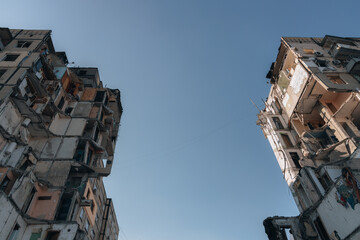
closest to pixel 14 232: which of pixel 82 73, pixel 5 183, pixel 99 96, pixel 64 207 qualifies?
pixel 5 183

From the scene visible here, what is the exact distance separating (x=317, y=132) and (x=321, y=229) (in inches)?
613

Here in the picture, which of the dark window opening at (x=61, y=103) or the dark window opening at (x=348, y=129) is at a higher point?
the dark window opening at (x=61, y=103)

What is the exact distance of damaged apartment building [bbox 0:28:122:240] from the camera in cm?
2091

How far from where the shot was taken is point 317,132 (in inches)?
1419

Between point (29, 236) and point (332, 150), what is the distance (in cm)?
3678

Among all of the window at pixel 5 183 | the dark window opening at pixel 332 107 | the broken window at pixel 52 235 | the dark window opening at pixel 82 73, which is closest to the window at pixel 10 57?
the dark window opening at pixel 82 73

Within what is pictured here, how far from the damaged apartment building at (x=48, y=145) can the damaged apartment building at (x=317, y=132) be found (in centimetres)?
2303

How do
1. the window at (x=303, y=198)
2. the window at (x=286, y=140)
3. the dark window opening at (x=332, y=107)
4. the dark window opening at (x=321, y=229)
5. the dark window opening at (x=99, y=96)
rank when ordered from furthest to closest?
the window at (x=286, y=140), the dark window opening at (x=99, y=96), the dark window opening at (x=332, y=107), the window at (x=303, y=198), the dark window opening at (x=321, y=229)

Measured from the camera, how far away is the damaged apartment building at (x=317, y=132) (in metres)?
23.4

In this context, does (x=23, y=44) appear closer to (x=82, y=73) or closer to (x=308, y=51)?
(x=82, y=73)

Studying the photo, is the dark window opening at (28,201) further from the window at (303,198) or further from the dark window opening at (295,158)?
the dark window opening at (295,158)

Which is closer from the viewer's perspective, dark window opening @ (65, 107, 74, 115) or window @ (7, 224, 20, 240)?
window @ (7, 224, 20, 240)

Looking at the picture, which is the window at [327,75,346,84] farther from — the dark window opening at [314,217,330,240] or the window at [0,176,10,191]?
the window at [0,176,10,191]

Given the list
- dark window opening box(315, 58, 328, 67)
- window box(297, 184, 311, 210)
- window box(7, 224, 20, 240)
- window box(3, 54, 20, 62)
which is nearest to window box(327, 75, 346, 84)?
dark window opening box(315, 58, 328, 67)
